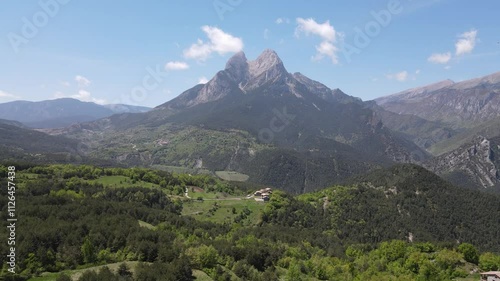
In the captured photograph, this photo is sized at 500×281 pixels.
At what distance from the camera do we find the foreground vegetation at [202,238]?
67.3 m

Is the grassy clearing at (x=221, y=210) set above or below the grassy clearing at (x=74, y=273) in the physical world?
below

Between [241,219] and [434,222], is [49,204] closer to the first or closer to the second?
[241,219]

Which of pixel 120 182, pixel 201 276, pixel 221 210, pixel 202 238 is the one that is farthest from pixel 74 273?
pixel 120 182

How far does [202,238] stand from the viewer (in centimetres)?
9975

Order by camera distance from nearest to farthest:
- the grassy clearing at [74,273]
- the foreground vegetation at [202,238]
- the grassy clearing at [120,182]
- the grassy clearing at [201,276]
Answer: the grassy clearing at [74,273]
the grassy clearing at [201,276]
the foreground vegetation at [202,238]
the grassy clearing at [120,182]

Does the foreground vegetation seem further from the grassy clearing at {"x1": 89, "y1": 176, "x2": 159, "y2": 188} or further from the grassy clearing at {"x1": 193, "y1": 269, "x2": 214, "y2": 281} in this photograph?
the grassy clearing at {"x1": 89, "y1": 176, "x2": 159, "y2": 188}

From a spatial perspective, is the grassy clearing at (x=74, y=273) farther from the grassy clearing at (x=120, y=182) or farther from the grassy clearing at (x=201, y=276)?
the grassy clearing at (x=120, y=182)

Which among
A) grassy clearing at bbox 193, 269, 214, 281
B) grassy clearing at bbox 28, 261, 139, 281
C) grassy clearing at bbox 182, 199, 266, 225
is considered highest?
grassy clearing at bbox 28, 261, 139, 281

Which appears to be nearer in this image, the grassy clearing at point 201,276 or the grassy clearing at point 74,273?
the grassy clearing at point 74,273

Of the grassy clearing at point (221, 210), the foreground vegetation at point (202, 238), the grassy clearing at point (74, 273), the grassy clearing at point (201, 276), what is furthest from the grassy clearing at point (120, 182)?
the grassy clearing at point (201, 276)

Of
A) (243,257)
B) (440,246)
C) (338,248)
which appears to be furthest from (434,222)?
(243,257)

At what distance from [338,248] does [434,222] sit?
102033mm

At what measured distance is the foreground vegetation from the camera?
67312 mm

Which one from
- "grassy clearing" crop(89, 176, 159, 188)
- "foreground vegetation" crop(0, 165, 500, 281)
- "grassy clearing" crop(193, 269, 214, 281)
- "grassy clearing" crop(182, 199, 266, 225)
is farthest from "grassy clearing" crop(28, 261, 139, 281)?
"grassy clearing" crop(89, 176, 159, 188)
